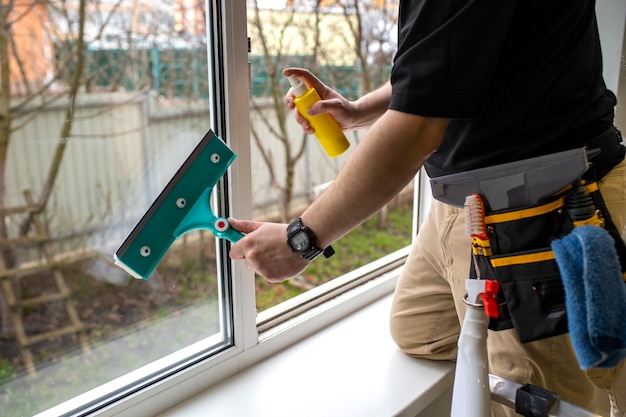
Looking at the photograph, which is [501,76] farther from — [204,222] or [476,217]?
[204,222]

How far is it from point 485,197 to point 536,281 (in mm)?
141

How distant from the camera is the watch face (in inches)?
30.8

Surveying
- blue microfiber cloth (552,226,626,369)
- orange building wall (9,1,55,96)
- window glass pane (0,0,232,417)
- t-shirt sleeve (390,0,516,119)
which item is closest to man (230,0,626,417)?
t-shirt sleeve (390,0,516,119)

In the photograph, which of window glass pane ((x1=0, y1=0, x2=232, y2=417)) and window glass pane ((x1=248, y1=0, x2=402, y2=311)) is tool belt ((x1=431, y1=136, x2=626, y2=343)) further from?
window glass pane ((x1=248, y1=0, x2=402, y2=311))

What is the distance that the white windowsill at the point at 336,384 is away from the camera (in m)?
1.05

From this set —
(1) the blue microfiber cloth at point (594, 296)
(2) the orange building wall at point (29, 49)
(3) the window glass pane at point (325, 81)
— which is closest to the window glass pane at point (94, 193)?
(2) the orange building wall at point (29, 49)

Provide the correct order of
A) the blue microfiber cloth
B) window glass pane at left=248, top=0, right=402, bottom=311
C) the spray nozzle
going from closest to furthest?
the blue microfiber cloth < the spray nozzle < window glass pane at left=248, top=0, right=402, bottom=311

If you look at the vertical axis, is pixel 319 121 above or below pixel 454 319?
above

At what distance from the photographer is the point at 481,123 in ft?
2.54

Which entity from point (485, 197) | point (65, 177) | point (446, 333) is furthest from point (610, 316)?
point (65, 177)

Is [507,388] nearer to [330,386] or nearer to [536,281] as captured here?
[536,281]

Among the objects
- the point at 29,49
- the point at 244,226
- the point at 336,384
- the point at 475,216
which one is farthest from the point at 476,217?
the point at 29,49

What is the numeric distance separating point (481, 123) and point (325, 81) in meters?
1.30

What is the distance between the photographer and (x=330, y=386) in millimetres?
1129
